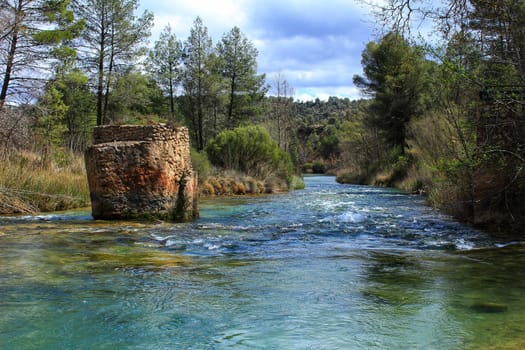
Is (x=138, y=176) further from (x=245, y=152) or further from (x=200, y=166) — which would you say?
(x=245, y=152)

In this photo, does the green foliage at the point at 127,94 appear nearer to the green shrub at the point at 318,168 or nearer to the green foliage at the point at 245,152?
the green foliage at the point at 245,152

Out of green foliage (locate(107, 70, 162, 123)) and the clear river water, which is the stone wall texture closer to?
the clear river water

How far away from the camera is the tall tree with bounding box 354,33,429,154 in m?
35.9

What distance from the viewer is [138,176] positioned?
11.5m

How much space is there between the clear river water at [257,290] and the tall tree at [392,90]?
91.8 ft

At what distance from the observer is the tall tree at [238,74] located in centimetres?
4216

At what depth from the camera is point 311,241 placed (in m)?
9.09

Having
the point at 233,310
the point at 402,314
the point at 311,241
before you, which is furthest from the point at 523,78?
the point at 233,310

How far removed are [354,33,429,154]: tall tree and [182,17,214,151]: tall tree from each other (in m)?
12.3

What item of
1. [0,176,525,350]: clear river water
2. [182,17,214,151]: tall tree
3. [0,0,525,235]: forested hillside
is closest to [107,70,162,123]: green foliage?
[0,0,525,235]: forested hillside

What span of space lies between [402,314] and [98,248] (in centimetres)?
516

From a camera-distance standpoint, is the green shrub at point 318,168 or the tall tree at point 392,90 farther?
the green shrub at point 318,168

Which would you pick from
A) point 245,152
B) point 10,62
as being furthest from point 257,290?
point 245,152

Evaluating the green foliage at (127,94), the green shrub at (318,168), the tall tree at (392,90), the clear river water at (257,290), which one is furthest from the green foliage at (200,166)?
the green shrub at (318,168)
